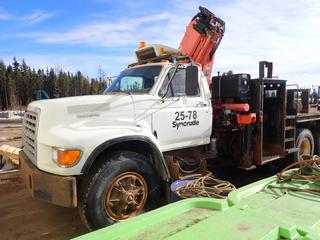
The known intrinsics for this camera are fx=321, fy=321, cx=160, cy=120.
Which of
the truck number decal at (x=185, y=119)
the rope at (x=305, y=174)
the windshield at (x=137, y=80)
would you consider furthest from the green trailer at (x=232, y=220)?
the windshield at (x=137, y=80)

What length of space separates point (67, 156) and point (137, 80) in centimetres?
205

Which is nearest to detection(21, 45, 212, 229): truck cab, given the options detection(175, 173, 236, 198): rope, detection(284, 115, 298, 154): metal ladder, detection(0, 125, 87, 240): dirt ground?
detection(175, 173, 236, 198): rope

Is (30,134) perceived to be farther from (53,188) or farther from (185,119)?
(185,119)

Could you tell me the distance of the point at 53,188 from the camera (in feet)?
11.8

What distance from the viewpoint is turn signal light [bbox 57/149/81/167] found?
3572 mm

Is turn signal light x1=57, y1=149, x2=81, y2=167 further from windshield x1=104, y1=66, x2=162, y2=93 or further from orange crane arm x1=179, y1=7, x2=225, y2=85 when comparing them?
orange crane arm x1=179, y1=7, x2=225, y2=85

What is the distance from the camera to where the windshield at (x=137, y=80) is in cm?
495

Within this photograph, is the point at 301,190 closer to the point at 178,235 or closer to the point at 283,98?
the point at 178,235

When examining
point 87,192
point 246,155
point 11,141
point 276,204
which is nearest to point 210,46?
point 246,155

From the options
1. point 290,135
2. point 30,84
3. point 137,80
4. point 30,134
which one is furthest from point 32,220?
point 30,84

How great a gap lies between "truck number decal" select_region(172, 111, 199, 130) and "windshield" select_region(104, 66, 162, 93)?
617 millimetres

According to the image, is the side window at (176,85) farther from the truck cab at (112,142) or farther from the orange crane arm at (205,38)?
the orange crane arm at (205,38)

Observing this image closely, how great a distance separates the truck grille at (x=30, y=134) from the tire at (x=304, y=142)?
5.52 m

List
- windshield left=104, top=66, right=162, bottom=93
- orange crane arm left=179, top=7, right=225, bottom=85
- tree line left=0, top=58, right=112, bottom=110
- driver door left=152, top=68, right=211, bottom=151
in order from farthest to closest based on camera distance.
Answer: tree line left=0, top=58, right=112, bottom=110 < orange crane arm left=179, top=7, right=225, bottom=85 < windshield left=104, top=66, right=162, bottom=93 < driver door left=152, top=68, right=211, bottom=151
